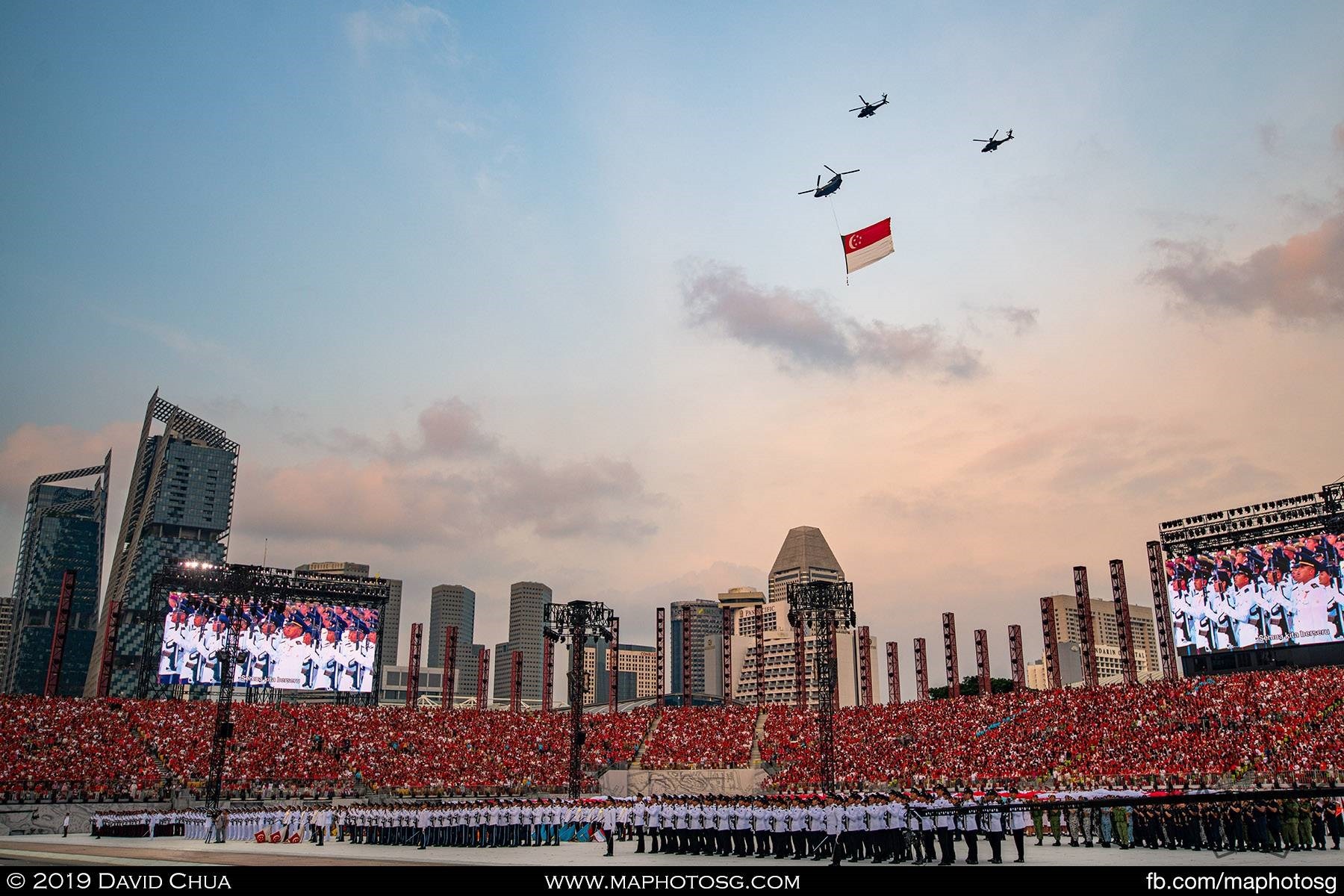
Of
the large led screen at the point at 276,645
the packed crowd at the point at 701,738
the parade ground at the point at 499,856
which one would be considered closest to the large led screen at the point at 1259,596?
the packed crowd at the point at 701,738

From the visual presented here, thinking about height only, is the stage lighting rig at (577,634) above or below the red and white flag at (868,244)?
below

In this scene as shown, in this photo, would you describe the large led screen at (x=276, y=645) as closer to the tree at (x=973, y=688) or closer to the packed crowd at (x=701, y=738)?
the packed crowd at (x=701, y=738)

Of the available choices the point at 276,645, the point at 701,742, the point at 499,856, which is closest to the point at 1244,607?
the point at 701,742

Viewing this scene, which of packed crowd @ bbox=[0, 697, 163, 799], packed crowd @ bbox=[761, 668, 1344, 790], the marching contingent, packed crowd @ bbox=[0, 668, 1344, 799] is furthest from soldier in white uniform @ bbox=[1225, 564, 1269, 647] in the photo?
packed crowd @ bbox=[0, 697, 163, 799]

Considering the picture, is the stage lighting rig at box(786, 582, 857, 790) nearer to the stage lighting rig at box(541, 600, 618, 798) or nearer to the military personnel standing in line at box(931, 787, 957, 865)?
the stage lighting rig at box(541, 600, 618, 798)

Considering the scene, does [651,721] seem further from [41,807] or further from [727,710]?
[41,807]
